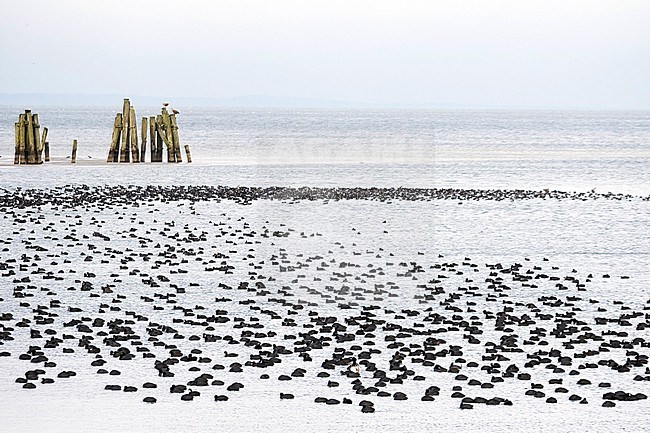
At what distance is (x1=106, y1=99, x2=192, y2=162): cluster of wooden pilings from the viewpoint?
49.6 m

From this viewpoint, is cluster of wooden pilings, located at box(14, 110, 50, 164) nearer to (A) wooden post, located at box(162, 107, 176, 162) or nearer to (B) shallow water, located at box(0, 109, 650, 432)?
(B) shallow water, located at box(0, 109, 650, 432)

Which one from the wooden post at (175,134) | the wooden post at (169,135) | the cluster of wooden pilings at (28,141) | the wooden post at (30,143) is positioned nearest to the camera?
the wooden post at (30,143)

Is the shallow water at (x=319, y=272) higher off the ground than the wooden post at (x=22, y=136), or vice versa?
the wooden post at (x=22, y=136)

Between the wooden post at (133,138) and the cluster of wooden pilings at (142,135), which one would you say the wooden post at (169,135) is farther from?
the wooden post at (133,138)

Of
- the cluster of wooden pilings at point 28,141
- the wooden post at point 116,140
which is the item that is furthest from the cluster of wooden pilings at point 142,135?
the cluster of wooden pilings at point 28,141

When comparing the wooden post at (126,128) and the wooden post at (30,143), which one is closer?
the wooden post at (30,143)

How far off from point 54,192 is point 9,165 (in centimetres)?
1574

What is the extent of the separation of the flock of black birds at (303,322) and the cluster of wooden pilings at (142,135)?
84.6ft

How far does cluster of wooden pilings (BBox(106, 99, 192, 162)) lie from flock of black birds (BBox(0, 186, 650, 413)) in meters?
25.8

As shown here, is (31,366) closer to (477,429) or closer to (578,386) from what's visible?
(477,429)

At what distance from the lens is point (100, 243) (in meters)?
22.4

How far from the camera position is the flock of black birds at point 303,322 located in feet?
36.6

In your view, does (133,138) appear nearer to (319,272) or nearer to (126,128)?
(126,128)

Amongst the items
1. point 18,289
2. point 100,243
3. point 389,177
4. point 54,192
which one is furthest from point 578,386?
point 389,177
